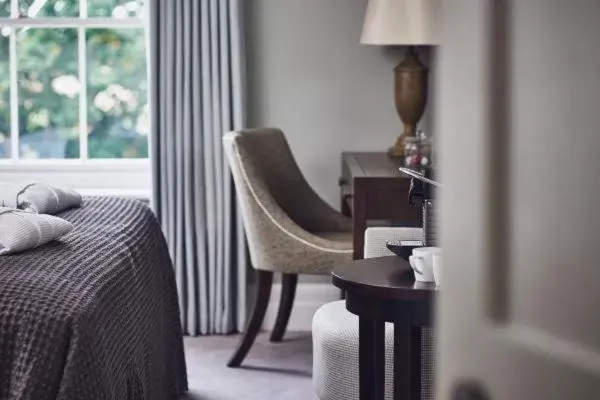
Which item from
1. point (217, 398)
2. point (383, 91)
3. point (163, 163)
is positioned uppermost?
point (383, 91)

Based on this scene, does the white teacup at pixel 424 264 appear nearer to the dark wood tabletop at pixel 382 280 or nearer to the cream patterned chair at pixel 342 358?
the dark wood tabletop at pixel 382 280

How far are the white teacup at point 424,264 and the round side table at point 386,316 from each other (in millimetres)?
25

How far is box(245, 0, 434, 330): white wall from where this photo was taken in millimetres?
4895

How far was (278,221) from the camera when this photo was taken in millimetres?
4117

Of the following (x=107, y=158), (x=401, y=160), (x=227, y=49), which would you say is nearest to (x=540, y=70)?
(x=401, y=160)

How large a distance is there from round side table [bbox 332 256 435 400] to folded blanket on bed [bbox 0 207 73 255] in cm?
74

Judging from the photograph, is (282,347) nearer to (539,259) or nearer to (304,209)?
(304,209)

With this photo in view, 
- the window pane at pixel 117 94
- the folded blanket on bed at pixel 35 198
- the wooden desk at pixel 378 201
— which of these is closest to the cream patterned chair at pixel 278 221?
the wooden desk at pixel 378 201

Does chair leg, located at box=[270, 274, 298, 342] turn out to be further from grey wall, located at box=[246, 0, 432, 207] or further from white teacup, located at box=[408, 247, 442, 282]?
white teacup, located at box=[408, 247, 442, 282]

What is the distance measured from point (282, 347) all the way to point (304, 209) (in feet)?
1.96

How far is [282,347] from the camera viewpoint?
4676 millimetres

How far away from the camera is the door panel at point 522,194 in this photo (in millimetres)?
921

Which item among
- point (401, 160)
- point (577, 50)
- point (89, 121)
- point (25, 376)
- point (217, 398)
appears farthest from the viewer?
point (89, 121)

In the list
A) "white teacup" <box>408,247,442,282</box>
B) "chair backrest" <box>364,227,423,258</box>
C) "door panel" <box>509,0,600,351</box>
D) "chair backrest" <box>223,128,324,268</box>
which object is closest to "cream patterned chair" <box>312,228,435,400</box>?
"white teacup" <box>408,247,442,282</box>
